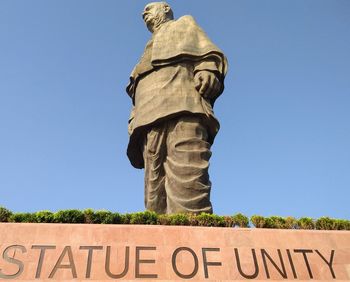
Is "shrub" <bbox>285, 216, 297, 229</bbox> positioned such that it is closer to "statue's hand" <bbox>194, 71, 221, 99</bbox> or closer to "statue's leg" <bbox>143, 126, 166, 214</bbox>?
"statue's leg" <bbox>143, 126, 166, 214</bbox>

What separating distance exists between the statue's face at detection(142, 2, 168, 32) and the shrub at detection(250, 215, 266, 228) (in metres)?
5.65

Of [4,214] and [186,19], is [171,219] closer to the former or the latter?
[4,214]

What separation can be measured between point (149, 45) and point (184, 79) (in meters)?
1.50

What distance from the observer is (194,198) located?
763cm

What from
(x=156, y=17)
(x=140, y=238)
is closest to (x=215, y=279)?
(x=140, y=238)

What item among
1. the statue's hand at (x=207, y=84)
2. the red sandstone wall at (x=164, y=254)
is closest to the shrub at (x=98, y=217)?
the red sandstone wall at (x=164, y=254)

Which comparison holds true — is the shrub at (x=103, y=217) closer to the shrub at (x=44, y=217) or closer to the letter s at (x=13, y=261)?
the shrub at (x=44, y=217)

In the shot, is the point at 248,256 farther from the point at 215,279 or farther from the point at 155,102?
the point at 155,102

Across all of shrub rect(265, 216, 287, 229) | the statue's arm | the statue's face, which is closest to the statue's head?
the statue's face

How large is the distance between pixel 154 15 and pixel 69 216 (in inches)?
236

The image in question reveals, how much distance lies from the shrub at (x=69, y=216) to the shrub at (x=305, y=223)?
3.27 meters

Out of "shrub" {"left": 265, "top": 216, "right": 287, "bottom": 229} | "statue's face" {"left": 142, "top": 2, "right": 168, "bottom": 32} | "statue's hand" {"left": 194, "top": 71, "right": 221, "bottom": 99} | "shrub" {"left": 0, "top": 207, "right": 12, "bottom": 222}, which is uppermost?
"statue's face" {"left": 142, "top": 2, "right": 168, "bottom": 32}

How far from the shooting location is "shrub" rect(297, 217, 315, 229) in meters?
6.61

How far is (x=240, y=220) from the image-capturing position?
646cm
